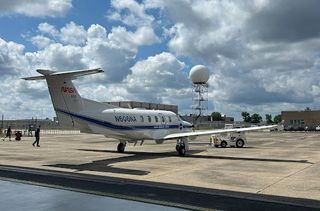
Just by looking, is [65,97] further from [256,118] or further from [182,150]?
[256,118]

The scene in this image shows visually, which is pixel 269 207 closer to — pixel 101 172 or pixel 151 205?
pixel 151 205

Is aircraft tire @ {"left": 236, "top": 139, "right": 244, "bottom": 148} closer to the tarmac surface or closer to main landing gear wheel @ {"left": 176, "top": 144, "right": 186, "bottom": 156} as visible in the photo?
main landing gear wheel @ {"left": 176, "top": 144, "right": 186, "bottom": 156}

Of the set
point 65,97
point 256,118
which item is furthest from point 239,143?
point 256,118

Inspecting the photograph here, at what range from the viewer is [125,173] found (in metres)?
17.0

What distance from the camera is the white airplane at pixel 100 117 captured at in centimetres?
2195

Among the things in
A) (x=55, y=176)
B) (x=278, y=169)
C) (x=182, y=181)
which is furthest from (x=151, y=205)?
(x=278, y=169)

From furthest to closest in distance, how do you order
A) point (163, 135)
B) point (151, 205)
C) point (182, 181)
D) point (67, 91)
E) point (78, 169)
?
point (163, 135) → point (67, 91) → point (78, 169) → point (182, 181) → point (151, 205)

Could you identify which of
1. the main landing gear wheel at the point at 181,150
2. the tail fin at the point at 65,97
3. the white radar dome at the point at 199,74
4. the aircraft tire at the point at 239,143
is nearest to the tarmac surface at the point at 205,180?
the tail fin at the point at 65,97

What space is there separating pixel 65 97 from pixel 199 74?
5067 cm

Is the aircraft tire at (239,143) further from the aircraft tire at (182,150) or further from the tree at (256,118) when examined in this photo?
the tree at (256,118)

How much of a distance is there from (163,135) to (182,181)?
Result: 48.4 ft

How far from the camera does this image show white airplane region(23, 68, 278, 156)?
72.0ft

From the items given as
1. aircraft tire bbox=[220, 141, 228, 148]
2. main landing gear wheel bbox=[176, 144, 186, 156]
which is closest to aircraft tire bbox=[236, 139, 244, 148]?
aircraft tire bbox=[220, 141, 228, 148]

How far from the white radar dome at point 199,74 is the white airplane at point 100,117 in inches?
1640
